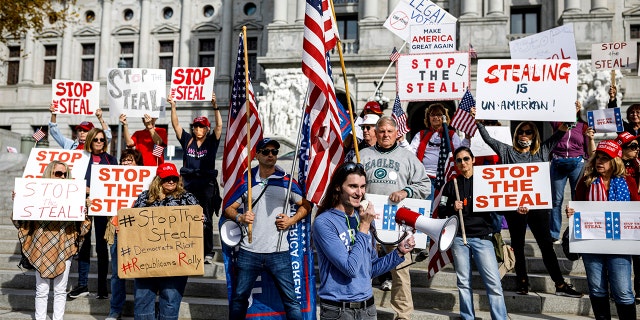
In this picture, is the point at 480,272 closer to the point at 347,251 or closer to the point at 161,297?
the point at 347,251

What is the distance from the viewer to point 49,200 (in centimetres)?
651

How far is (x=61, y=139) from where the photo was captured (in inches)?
334

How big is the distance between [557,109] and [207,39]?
29100 millimetres

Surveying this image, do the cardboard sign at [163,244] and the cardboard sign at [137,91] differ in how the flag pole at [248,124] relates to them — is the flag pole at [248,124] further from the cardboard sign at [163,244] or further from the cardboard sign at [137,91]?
the cardboard sign at [137,91]

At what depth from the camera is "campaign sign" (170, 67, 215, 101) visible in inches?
393

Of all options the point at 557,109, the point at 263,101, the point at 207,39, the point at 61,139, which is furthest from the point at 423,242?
the point at 207,39

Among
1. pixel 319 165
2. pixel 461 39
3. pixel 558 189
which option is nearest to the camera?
pixel 319 165

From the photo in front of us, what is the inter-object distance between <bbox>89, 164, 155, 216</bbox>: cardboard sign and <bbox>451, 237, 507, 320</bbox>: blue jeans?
369 cm

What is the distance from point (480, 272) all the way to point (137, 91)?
19.2ft

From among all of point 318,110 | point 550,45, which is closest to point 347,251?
point 318,110

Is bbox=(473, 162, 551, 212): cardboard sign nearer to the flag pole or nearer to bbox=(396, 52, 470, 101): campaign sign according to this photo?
the flag pole

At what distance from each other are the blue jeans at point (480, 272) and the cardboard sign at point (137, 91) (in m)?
5.25

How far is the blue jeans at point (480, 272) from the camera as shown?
586 cm

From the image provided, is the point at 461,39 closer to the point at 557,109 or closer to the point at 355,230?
the point at 557,109
